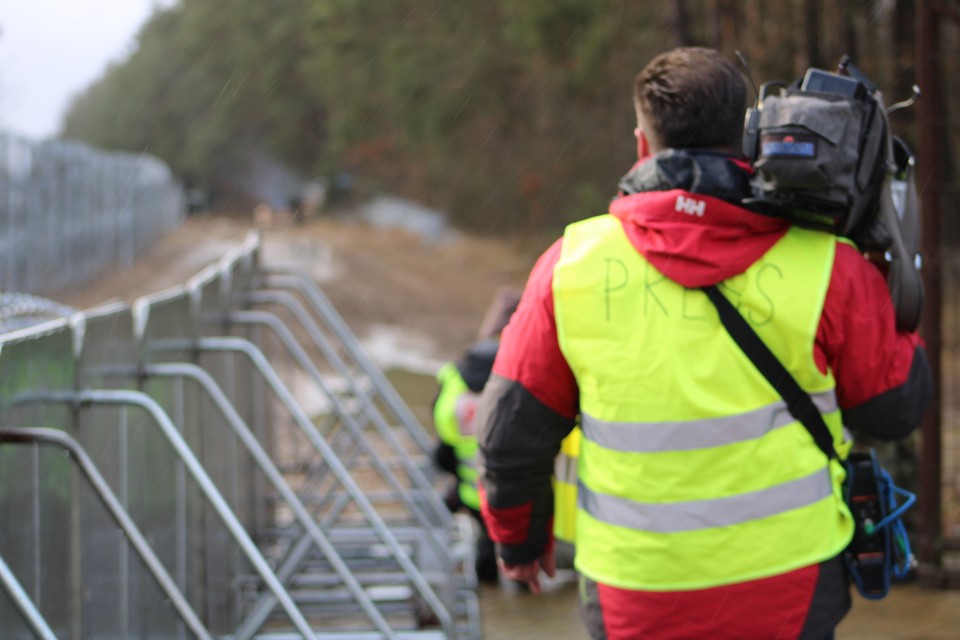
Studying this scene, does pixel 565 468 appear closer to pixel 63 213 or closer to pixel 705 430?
pixel 705 430

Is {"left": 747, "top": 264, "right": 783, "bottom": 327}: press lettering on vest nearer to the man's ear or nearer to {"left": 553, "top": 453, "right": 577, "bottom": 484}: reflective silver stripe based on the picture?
the man's ear

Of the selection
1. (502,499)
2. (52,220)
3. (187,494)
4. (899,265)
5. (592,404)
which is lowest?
(52,220)

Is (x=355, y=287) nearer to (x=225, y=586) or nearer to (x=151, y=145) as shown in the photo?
(x=225, y=586)

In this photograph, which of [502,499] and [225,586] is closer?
[502,499]

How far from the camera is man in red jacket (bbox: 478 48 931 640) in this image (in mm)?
2705

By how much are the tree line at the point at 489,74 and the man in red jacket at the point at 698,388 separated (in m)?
4.95

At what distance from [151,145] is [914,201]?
8080 centimetres

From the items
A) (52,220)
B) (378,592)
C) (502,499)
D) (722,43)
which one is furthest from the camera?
(52,220)

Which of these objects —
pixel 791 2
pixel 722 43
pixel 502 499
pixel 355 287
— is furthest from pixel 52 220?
pixel 502 499

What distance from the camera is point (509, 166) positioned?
119 feet

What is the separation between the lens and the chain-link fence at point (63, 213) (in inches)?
765

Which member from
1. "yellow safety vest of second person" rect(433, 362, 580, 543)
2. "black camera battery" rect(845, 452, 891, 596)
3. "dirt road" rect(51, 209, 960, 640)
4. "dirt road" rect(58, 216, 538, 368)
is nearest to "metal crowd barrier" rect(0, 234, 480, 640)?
"yellow safety vest of second person" rect(433, 362, 580, 543)

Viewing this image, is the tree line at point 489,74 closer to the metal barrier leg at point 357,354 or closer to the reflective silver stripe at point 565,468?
the metal barrier leg at point 357,354

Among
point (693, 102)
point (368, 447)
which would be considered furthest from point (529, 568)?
point (368, 447)
